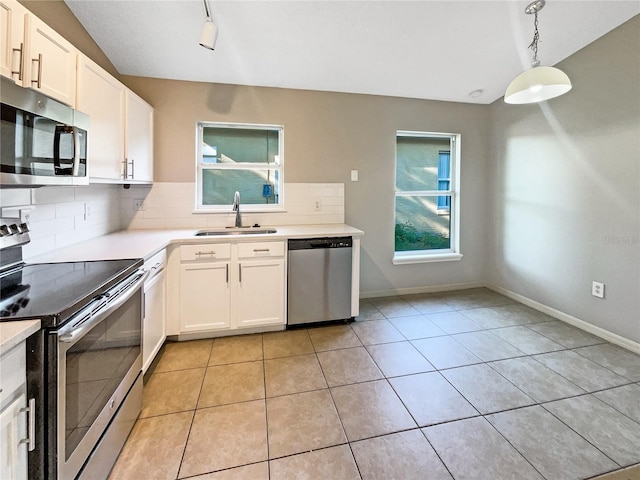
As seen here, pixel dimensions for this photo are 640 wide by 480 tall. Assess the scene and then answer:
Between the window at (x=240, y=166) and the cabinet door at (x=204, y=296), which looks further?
the window at (x=240, y=166)

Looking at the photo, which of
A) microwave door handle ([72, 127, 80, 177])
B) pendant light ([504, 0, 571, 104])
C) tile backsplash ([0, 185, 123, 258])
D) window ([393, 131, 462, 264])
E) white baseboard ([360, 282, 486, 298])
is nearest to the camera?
microwave door handle ([72, 127, 80, 177])

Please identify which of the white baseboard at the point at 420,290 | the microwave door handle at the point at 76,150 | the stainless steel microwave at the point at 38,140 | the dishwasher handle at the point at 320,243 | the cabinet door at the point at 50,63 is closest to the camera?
the stainless steel microwave at the point at 38,140

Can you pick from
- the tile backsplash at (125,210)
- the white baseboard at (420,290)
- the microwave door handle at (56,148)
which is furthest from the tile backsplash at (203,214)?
the microwave door handle at (56,148)

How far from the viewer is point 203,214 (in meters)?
3.16

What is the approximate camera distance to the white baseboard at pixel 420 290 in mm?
3707

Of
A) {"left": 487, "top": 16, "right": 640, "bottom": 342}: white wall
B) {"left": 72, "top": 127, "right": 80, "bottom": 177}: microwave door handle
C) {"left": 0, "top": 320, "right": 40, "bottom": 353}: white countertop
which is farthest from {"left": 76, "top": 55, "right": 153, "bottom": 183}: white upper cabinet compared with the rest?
Answer: {"left": 487, "top": 16, "right": 640, "bottom": 342}: white wall

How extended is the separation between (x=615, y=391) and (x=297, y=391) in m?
2.05

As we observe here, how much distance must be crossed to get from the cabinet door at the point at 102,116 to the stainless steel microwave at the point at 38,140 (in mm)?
298

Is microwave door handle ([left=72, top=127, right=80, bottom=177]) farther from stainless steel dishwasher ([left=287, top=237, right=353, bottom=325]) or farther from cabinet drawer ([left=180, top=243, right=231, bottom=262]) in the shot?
stainless steel dishwasher ([left=287, top=237, right=353, bottom=325])

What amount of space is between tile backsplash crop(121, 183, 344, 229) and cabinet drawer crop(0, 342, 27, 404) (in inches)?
90.5

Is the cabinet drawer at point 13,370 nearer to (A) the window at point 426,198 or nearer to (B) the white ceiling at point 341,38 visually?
(B) the white ceiling at point 341,38

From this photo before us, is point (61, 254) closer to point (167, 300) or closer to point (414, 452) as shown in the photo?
point (167, 300)

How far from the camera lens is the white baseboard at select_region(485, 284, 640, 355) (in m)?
2.53

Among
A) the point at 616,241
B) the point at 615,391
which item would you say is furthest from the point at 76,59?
the point at 616,241
